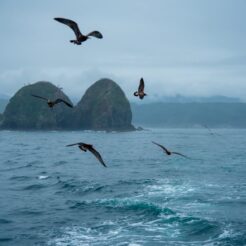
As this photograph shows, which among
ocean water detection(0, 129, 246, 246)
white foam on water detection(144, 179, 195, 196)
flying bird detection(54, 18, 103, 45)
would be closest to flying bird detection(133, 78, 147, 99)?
flying bird detection(54, 18, 103, 45)

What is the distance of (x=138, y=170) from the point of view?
2569 inches

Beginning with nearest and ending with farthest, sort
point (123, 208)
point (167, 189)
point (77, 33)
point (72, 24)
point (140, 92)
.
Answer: point (72, 24) → point (77, 33) → point (140, 92) → point (123, 208) → point (167, 189)

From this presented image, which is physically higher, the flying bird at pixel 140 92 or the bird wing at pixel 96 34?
the bird wing at pixel 96 34

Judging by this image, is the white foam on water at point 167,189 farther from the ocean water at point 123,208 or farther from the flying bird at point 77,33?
the flying bird at point 77,33

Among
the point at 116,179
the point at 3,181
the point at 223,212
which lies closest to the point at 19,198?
the point at 3,181

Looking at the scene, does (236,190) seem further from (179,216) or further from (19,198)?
(19,198)

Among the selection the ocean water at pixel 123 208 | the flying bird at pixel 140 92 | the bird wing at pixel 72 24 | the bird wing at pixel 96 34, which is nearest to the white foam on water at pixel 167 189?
the ocean water at pixel 123 208

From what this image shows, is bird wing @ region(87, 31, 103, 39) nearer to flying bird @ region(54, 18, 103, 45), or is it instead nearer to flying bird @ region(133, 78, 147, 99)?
flying bird @ region(54, 18, 103, 45)

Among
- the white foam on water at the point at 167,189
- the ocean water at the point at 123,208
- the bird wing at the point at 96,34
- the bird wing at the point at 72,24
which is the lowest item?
the ocean water at the point at 123,208

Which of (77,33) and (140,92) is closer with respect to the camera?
(77,33)

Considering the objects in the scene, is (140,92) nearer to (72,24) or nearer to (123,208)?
(72,24)

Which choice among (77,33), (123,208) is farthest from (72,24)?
(123,208)

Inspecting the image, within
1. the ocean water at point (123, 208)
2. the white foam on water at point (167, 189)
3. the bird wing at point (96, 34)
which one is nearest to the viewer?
the bird wing at point (96, 34)

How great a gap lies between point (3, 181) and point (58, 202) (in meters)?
15.3
